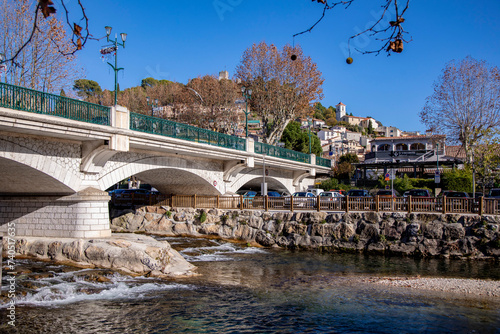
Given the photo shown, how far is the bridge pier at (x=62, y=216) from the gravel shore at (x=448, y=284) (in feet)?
37.4

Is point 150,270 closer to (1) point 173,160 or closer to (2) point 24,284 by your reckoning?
(2) point 24,284

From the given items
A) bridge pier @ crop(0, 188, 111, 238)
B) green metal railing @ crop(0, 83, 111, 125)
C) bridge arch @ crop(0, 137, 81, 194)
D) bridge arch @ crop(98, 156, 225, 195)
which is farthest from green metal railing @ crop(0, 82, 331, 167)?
bridge pier @ crop(0, 188, 111, 238)

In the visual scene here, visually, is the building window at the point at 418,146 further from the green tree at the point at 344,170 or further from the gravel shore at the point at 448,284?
the gravel shore at the point at 448,284

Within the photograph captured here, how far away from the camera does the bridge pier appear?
17.7 metres

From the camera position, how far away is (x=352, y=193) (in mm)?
29938

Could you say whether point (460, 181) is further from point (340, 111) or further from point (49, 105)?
point (340, 111)

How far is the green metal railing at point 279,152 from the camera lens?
33469 mm

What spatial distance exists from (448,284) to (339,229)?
9759mm

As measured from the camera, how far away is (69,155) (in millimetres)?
17812

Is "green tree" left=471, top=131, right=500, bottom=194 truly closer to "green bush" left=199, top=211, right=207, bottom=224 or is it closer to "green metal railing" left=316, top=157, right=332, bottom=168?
"green metal railing" left=316, top=157, right=332, bottom=168

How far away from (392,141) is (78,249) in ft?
216

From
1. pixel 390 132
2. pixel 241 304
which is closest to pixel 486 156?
pixel 241 304

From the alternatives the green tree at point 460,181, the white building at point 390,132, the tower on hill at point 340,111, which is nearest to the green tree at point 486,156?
the green tree at point 460,181

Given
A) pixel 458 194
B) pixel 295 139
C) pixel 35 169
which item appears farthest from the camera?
pixel 295 139
